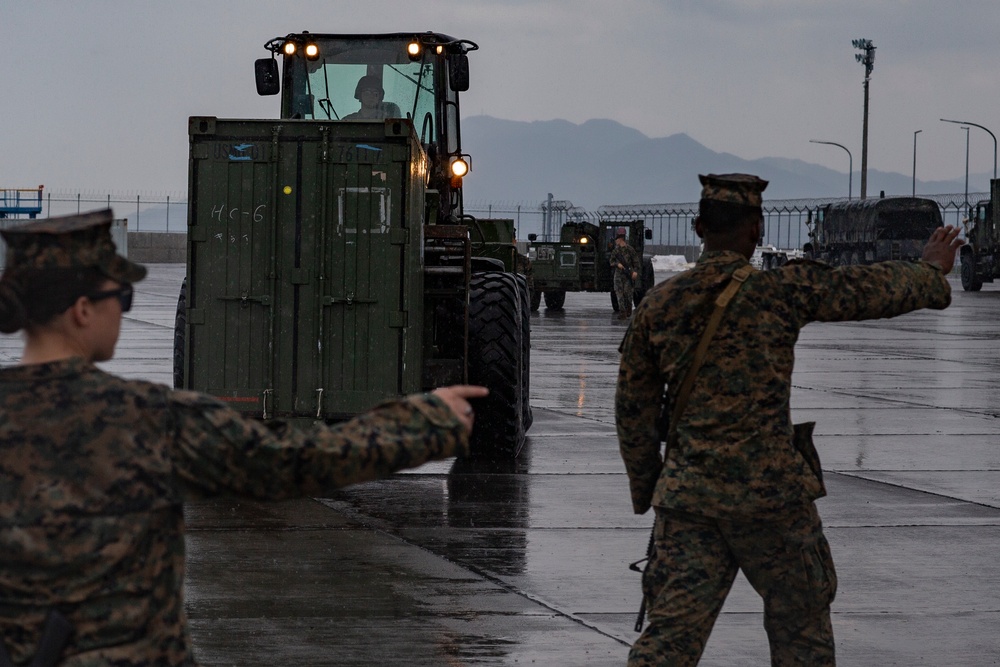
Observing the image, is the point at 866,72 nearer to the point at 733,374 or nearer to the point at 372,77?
the point at 372,77

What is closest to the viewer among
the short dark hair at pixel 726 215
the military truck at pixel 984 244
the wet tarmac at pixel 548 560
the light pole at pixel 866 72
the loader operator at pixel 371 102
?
the short dark hair at pixel 726 215

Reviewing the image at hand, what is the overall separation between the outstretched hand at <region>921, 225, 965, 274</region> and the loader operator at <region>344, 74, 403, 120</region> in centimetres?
710

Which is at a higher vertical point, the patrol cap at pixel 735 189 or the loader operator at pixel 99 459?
the patrol cap at pixel 735 189

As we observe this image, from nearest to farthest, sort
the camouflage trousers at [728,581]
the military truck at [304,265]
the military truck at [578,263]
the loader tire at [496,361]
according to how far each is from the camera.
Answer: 1. the camouflage trousers at [728,581]
2. the military truck at [304,265]
3. the loader tire at [496,361]
4. the military truck at [578,263]

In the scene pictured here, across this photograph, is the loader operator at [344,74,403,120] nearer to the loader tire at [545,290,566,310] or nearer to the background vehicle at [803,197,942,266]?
the loader tire at [545,290,566,310]

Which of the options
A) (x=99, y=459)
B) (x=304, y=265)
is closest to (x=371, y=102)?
(x=304, y=265)

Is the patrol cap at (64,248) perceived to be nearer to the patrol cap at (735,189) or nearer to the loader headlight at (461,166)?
the patrol cap at (735,189)

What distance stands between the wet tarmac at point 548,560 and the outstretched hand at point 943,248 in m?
1.74

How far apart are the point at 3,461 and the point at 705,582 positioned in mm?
2174

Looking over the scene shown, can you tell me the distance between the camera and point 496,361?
33.7ft

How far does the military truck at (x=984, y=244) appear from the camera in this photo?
44.5 meters

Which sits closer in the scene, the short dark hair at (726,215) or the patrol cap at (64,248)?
the patrol cap at (64,248)

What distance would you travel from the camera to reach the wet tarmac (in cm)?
586

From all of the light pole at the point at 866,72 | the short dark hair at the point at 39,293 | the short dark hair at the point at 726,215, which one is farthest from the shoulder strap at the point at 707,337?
the light pole at the point at 866,72
